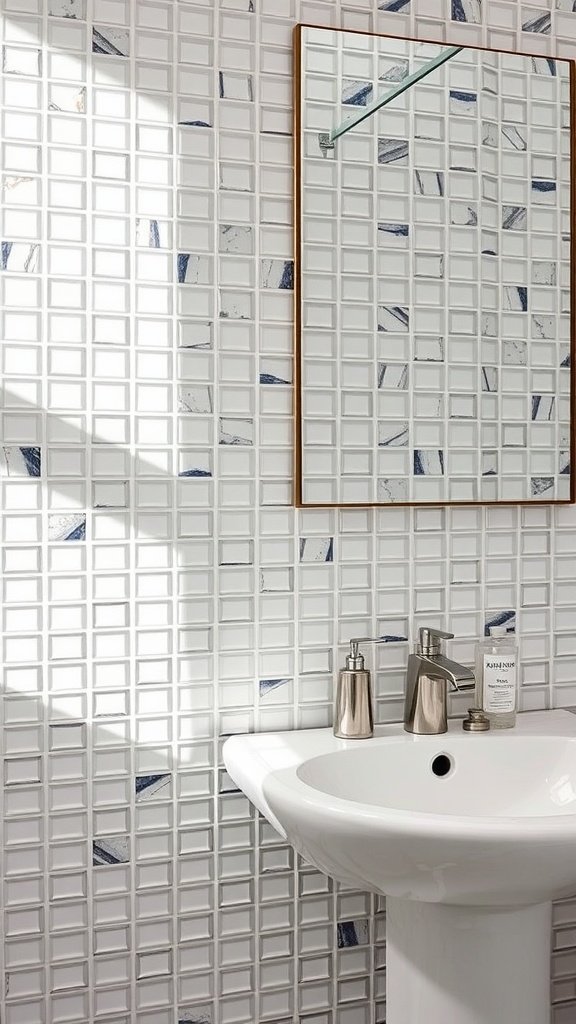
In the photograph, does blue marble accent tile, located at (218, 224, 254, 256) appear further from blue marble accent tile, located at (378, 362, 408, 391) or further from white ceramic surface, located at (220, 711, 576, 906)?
white ceramic surface, located at (220, 711, 576, 906)

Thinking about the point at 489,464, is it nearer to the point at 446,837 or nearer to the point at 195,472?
the point at 195,472

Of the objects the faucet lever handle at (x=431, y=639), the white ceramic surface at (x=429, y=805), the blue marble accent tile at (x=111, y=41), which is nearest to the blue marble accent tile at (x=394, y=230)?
the blue marble accent tile at (x=111, y=41)

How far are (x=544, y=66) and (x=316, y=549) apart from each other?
0.90 meters

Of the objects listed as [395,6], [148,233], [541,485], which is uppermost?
[395,6]

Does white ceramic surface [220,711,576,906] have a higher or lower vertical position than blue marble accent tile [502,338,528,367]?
lower

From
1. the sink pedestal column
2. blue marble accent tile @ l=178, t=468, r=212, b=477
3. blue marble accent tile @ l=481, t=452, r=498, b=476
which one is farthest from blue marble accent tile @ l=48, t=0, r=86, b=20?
the sink pedestal column

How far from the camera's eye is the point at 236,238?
5.09 ft

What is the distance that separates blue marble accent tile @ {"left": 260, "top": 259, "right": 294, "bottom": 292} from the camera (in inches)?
61.7

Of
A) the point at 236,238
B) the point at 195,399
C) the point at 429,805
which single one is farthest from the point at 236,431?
the point at 429,805

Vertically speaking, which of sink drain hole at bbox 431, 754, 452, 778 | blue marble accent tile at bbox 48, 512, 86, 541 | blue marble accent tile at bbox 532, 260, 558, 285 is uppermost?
blue marble accent tile at bbox 532, 260, 558, 285

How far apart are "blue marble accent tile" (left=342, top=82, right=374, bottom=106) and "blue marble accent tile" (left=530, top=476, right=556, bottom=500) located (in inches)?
26.5

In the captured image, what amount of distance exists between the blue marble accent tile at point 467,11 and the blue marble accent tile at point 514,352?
0.53 meters

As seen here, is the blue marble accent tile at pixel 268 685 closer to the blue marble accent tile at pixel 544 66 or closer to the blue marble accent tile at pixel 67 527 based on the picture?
the blue marble accent tile at pixel 67 527

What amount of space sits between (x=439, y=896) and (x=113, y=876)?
548 mm
